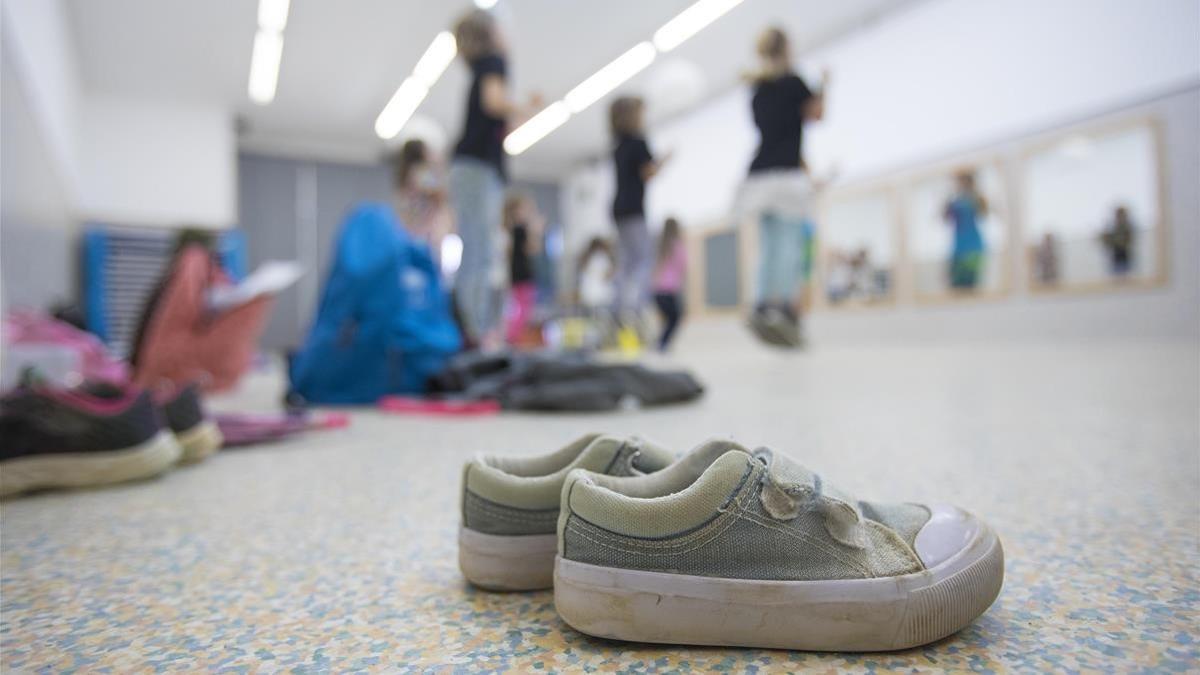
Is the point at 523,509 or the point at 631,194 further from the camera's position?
the point at 631,194

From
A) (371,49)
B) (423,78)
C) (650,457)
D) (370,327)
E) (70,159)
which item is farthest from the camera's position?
(70,159)

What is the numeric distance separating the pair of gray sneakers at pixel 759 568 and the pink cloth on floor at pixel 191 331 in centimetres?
268

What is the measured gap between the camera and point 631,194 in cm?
435

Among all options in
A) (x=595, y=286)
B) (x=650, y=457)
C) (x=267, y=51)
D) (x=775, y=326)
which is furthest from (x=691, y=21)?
(x=595, y=286)

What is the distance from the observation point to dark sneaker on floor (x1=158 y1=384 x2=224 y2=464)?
1.20 m

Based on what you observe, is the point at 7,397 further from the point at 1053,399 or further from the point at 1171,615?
the point at 1053,399

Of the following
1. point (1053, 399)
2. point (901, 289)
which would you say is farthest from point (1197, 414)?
point (901, 289)

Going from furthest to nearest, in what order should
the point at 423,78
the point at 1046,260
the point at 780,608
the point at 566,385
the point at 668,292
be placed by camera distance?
the point at 668,292
the point at 1046,260
the point at 423,78
the point at 566,385
the point at 780,608

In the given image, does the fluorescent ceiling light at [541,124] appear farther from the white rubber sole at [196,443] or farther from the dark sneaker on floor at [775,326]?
the white rubber sole at [196,443]

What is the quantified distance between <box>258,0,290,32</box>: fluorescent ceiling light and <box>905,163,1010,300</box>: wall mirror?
5.19 m

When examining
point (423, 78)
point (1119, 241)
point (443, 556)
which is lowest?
point (443, 556)

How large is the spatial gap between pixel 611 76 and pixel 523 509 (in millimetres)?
2791

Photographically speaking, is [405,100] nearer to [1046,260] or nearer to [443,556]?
[443,556]

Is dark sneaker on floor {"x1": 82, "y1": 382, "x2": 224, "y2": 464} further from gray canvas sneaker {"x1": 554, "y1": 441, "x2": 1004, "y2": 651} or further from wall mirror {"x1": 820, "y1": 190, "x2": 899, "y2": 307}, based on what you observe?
wall mirror {"x1": 820, "y1": 190, "x2": 899, "y2": 307}
